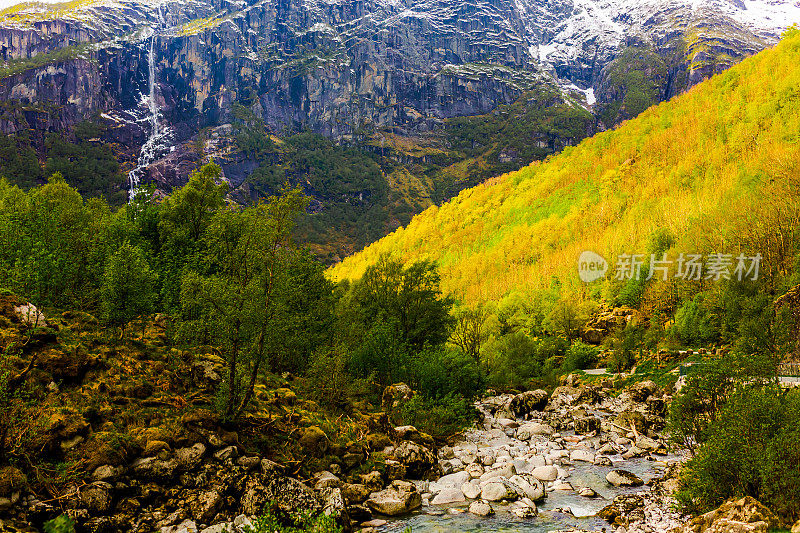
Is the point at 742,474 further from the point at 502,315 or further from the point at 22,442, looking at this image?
the point at 502,315

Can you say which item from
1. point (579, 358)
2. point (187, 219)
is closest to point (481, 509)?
point (187, 219)

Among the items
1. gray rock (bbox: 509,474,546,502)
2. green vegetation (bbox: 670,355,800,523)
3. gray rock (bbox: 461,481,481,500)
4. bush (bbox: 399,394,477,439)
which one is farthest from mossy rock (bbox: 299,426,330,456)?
green vegetation (bbox: 670,355,800,523)

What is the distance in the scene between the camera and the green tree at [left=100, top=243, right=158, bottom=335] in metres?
20.7

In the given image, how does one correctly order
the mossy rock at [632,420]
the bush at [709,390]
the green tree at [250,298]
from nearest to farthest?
1. the green tree at [250,298]
2. the bush at [709,390]
3. the mossy rock at [632,420]

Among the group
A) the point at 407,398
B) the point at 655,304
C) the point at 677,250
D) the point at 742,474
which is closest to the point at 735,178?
the point at 677,250

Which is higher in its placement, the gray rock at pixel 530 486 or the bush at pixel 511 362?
the gray rock at pixel 530 486

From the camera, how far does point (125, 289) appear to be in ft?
68.9

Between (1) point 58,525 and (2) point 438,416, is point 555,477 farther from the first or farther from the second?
(1) point 58,525

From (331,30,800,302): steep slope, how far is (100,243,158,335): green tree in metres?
30.4

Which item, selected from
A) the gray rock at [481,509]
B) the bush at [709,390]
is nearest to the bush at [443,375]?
the gray rock at [481,509]

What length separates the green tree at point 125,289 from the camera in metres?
20.7

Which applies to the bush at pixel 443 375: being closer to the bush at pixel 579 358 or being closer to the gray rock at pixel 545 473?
the gray rock at pixel 545 473
